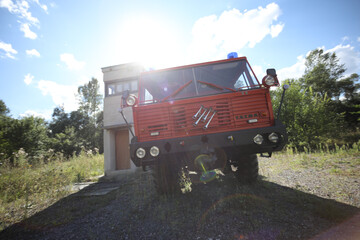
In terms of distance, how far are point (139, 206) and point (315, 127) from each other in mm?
14013

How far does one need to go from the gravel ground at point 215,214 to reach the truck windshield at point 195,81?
6.78 feet

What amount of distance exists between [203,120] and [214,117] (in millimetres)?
228

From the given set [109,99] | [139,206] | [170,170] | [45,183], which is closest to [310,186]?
[170,170]

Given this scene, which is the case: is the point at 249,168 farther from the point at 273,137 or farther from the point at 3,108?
the point at 3,108

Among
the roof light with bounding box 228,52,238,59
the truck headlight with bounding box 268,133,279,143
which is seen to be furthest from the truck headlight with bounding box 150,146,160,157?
the roof light with bounding box 228,52,238,59

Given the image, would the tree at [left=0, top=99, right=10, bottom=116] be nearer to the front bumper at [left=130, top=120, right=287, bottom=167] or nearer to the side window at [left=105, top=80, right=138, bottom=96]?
the side window at [left=105, top=80, right=138, bottom=96]

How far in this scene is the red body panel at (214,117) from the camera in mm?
2693

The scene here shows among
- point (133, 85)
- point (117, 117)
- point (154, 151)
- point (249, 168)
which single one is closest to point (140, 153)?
point (154, 151)

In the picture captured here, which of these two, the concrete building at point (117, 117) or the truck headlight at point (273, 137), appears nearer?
the truck headlight at point (273, 137)

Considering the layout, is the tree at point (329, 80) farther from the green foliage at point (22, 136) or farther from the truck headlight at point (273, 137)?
the green foliage at point (22, 136)

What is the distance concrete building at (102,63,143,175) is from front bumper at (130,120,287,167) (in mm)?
5405

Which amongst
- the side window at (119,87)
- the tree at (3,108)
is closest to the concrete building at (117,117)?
the side window at (119,87)

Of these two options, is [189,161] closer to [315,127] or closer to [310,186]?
[310,186]

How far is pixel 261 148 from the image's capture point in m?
2.47
